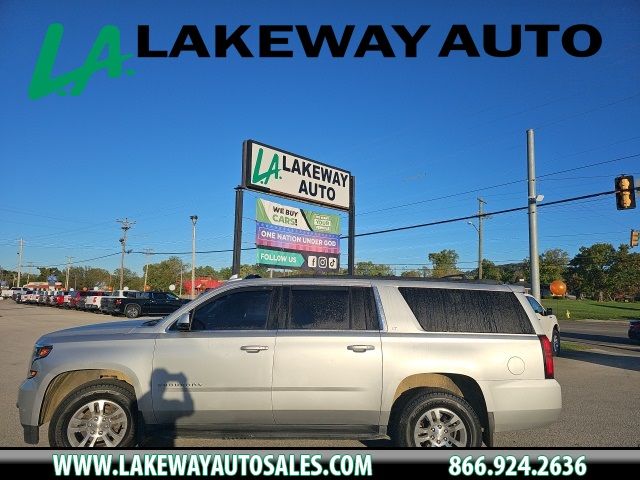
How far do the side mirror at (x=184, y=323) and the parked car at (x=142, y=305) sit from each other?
1029 inches

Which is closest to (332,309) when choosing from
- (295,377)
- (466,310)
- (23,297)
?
(295,377)

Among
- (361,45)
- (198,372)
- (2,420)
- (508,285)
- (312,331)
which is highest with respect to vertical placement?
(361,45)

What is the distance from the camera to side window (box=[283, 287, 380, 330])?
5188 millimetres

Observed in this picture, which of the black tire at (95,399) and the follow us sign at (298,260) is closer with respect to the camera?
the black tire at (95,399)

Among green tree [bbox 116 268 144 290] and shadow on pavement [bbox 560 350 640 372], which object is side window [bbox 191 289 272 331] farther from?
green tree [bbox 116 268 144 290]

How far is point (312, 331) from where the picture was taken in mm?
5098

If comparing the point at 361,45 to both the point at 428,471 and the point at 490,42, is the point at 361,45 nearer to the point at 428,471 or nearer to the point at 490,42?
the point at 490,42

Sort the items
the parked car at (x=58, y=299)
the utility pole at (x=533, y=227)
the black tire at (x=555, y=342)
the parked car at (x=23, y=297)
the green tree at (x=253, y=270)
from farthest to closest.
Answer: the parked car at (x=23, y=297)
the parked car at (x=58, y=299)
the utility pole at (x=533, y=227)
the black tire at (x=555, y=342)
the green tree at (x=253, y=270)

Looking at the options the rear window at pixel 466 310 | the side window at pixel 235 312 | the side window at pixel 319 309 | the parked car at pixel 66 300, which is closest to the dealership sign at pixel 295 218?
the side window at pixel 235 312

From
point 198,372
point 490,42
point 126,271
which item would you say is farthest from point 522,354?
point 126,271

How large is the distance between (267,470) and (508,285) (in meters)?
3.19

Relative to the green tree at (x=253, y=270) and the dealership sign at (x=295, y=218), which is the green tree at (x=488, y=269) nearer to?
the green tree at (x=253, y=270)

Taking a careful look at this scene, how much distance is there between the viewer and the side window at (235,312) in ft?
17.1

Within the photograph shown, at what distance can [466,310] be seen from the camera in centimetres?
536
